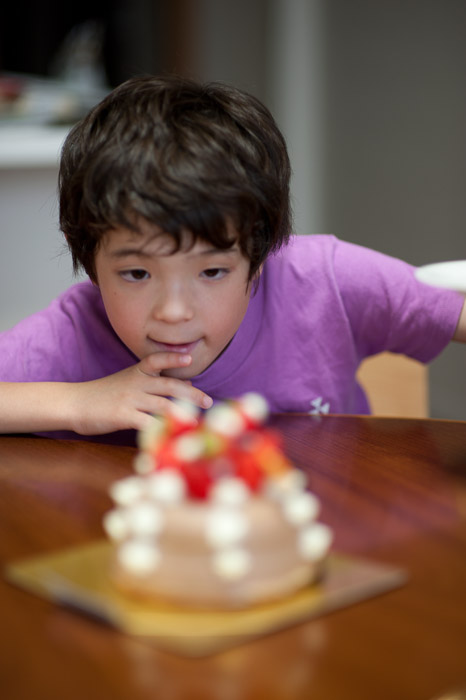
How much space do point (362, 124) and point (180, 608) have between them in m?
2.99

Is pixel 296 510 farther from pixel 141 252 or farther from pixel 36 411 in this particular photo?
pixel 36 411

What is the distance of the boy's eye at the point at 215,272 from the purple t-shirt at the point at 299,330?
230 mm

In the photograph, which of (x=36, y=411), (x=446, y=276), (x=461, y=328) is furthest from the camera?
(x=461, y=328)

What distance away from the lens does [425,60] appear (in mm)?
2918

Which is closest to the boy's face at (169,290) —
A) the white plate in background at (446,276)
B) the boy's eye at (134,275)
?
the boy's eye at (134,275)

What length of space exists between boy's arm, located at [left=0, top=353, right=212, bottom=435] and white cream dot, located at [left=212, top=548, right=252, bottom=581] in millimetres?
463

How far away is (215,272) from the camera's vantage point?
96cm

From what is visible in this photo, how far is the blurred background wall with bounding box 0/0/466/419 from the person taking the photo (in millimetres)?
2807

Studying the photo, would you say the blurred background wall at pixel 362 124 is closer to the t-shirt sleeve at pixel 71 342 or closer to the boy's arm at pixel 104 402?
the t-shirt sleeve at pixel 71 342

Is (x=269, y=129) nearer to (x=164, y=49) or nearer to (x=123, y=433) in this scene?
(x=123, y=433)

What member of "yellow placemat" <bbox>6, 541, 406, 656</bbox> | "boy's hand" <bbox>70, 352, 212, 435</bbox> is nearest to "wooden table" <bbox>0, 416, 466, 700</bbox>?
"yellow placemat" <bbox>6, 541, 406, 656</bbox>

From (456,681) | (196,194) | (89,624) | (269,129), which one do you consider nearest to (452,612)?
(456,681)

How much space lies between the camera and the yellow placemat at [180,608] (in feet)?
1.54

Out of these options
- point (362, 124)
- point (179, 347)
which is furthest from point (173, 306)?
point (362, 124)
